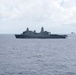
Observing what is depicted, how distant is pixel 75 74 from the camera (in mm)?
35438

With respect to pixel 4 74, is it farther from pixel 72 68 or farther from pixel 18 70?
pixel 72 68

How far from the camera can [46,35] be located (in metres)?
185

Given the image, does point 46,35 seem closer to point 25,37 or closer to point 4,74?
point 25,37

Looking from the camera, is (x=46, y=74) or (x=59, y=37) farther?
(x=59, y=37)

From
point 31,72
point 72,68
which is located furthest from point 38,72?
point 72,68

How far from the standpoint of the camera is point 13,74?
35.3m

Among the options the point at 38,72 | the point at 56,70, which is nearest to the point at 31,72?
the point at 38,72

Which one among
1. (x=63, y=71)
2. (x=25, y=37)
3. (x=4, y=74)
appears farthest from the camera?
(x=25, y=37)

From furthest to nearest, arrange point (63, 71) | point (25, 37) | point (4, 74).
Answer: point (25, 37)
point (63, 71)
point (4, 74)

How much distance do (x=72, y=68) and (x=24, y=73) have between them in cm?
794

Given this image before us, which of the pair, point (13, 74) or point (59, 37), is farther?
point (59, 37)

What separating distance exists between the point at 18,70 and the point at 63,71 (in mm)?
6212

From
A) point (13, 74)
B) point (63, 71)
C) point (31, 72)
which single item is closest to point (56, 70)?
point (63, 71)

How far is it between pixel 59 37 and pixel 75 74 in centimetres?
15245
